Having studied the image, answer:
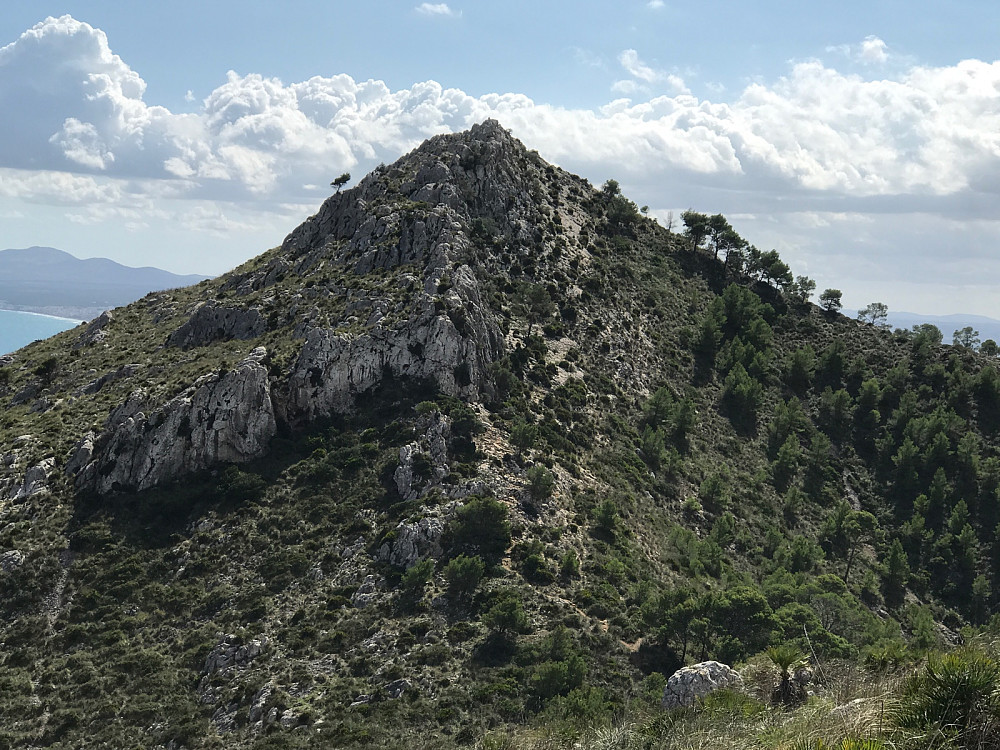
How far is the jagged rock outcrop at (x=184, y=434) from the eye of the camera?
86438mm

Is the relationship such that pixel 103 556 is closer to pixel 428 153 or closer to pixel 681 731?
pixel 681 731

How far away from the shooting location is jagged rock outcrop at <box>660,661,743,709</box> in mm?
51312

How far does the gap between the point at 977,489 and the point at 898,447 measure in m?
15.1

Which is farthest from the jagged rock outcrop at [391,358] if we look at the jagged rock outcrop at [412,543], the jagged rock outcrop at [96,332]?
the jagged rock outcrop at [96,332]

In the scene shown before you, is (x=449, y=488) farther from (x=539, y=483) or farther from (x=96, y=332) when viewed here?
(x=96, y=332)

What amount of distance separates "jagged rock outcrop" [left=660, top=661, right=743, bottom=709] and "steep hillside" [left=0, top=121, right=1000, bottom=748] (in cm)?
552

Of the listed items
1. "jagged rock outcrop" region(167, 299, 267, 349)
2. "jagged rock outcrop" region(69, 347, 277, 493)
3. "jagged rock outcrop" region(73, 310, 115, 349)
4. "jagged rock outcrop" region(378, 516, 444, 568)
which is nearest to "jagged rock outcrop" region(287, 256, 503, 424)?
Result: "jagged rock outcrop" region(69, 347, 277, 493)

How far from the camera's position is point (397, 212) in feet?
419

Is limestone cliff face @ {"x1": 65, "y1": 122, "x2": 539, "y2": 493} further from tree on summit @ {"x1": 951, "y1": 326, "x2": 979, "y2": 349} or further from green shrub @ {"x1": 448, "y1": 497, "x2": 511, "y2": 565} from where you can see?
tree on summit @ {"x1": 951, "y1": 326, "x2": 979, "y2": 349}

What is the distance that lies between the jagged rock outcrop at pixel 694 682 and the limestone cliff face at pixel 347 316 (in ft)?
179

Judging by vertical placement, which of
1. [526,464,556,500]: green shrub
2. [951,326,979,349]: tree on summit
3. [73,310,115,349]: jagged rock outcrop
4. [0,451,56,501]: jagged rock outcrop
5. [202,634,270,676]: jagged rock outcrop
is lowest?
[202,634,270,676]: jagged rock outcrop

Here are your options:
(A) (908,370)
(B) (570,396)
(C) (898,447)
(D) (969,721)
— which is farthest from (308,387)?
(A) (908,370)

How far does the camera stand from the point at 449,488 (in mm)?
83125

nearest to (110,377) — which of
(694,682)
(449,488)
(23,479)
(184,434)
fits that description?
(23,479)
